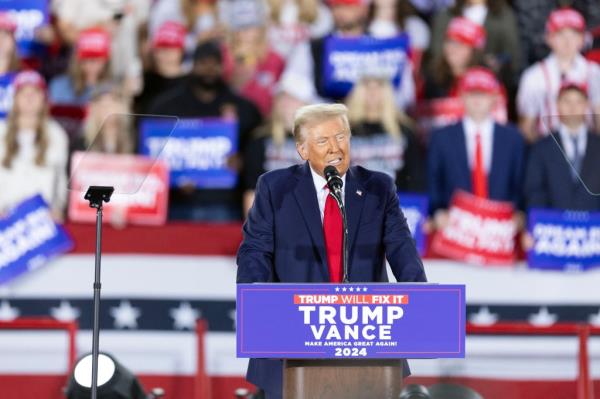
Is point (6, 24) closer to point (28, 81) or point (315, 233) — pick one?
point (28, 81)

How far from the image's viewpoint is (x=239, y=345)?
413cm

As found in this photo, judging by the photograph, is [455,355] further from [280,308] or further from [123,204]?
[123,204]

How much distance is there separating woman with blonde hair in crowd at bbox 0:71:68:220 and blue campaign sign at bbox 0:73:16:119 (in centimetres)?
16

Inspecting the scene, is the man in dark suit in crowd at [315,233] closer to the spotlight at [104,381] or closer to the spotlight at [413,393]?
the spotlight at [413,393]

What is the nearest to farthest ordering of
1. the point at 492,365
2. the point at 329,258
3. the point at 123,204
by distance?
the point at 329,258 < the point at 492,365 < the point at 123,204

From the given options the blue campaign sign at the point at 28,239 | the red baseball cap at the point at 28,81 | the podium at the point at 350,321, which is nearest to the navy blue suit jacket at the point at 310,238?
the podium at the point at 350,321

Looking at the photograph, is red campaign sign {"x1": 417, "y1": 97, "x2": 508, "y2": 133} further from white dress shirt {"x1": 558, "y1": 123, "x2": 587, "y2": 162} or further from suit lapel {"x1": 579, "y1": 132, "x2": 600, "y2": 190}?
suit lapel {"x1": 579, "y1": 132, "x2": 600, "y2": 190}

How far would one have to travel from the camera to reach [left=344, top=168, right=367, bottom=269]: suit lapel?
15.1 feet

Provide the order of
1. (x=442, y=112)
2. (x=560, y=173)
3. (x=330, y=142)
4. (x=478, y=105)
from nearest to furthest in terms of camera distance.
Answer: (x=330, y=142) < (x=560, y=173) < (x=478, y=105) < (x=442, y=112)

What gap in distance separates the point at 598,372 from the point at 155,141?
2.83 meters

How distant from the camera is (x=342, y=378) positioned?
4.36m

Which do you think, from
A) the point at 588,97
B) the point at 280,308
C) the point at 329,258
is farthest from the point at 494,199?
the point at 280,308

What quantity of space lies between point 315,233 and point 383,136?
11.7 feet

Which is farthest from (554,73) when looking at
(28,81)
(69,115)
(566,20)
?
(28,81)
